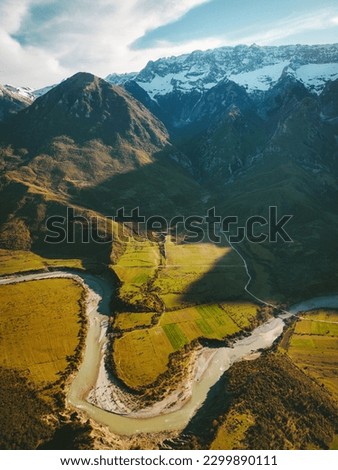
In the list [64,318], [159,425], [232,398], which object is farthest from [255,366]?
[64,318]

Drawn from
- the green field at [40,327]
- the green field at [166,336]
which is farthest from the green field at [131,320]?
the green field at [40,327]

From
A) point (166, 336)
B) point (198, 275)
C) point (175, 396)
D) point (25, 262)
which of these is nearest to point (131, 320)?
point (166, 336)

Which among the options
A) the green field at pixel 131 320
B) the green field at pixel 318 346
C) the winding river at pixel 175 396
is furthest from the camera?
the green field at pixel 131 320

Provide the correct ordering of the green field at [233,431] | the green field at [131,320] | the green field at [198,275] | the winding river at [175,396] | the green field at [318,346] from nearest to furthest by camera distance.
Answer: the green field at [233,431] < the winding river at [175,396] < the green field at [318,346] < the green field at [131,320] < the green field at [198,275]

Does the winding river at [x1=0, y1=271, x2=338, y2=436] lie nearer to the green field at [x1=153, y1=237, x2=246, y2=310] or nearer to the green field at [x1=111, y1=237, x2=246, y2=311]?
the green field at [x1=111, y1=237, x2=246, y2=311]

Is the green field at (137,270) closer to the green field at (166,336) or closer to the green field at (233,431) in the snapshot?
the green field at (166,336)

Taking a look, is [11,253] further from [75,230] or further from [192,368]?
[192,368]

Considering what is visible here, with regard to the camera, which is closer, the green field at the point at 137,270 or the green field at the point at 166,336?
the green field at the point at 166,336
